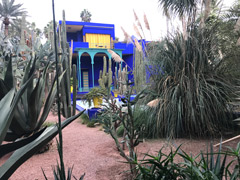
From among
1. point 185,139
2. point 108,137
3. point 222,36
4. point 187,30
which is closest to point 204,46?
point 187,30

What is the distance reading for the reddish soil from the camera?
109 inches

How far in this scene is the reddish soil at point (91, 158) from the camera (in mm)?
2762

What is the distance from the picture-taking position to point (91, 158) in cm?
338

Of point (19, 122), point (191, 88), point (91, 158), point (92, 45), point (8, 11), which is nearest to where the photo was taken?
point (19, 122)

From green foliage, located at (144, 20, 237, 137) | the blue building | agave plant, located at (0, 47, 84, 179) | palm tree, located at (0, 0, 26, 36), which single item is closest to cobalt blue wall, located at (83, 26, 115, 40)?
the blue building

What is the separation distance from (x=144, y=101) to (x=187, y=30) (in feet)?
6.08

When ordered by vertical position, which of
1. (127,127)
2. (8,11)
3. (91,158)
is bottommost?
(91,158)

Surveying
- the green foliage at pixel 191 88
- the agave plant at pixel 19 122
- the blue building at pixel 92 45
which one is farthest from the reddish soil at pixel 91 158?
the blue building at pixel 92 45

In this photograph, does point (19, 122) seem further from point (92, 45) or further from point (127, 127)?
point (92, 45)

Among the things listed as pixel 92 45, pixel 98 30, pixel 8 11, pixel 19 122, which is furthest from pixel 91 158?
pixel 8 11

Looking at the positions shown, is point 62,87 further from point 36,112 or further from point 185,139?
point 185,139

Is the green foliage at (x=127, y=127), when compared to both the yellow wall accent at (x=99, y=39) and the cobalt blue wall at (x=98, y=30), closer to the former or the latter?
the yellow wall accent at (x=99, y=39)

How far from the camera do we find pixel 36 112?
9.28ft

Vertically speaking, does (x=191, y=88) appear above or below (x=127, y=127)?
above
